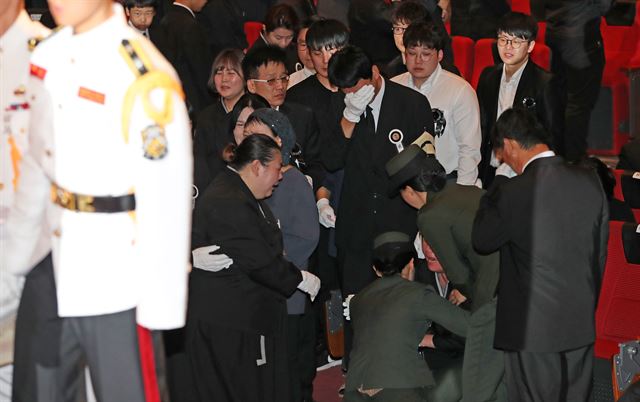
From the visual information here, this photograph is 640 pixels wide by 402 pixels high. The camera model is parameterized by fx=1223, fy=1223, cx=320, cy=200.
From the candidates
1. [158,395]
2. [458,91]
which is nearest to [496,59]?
[458,91]

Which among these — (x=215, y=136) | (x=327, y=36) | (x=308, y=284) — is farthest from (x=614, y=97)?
(x=308, y=284)

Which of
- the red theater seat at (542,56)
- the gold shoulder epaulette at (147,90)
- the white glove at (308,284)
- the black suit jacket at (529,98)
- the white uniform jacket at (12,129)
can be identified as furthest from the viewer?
the red theater seat at (542,56)

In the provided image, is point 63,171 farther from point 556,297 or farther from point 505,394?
point 505,394

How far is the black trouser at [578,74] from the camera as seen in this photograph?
828 cm

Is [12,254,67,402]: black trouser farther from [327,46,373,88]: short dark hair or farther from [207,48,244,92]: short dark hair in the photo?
[207,48,244,92]: short dark hair

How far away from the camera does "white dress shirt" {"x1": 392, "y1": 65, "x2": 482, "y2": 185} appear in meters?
6.14

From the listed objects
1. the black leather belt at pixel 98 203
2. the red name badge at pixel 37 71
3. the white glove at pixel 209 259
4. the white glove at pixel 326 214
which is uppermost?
the red name badge at pixel 37 71

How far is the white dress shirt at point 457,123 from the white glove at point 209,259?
5.74ft

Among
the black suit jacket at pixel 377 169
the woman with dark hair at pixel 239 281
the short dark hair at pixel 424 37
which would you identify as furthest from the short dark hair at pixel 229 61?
the woman with dark hair at pixel 239 281

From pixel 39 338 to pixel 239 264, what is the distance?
1.82 m

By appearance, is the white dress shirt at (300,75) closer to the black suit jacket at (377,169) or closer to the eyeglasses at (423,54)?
the eyeglasses at (423,54)

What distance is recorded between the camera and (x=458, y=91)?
623 cm

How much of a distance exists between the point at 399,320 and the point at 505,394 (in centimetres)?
70

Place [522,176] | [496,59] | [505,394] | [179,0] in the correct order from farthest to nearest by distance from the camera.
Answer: [496,59] → [179,0] → [505,394] → [522,176]
